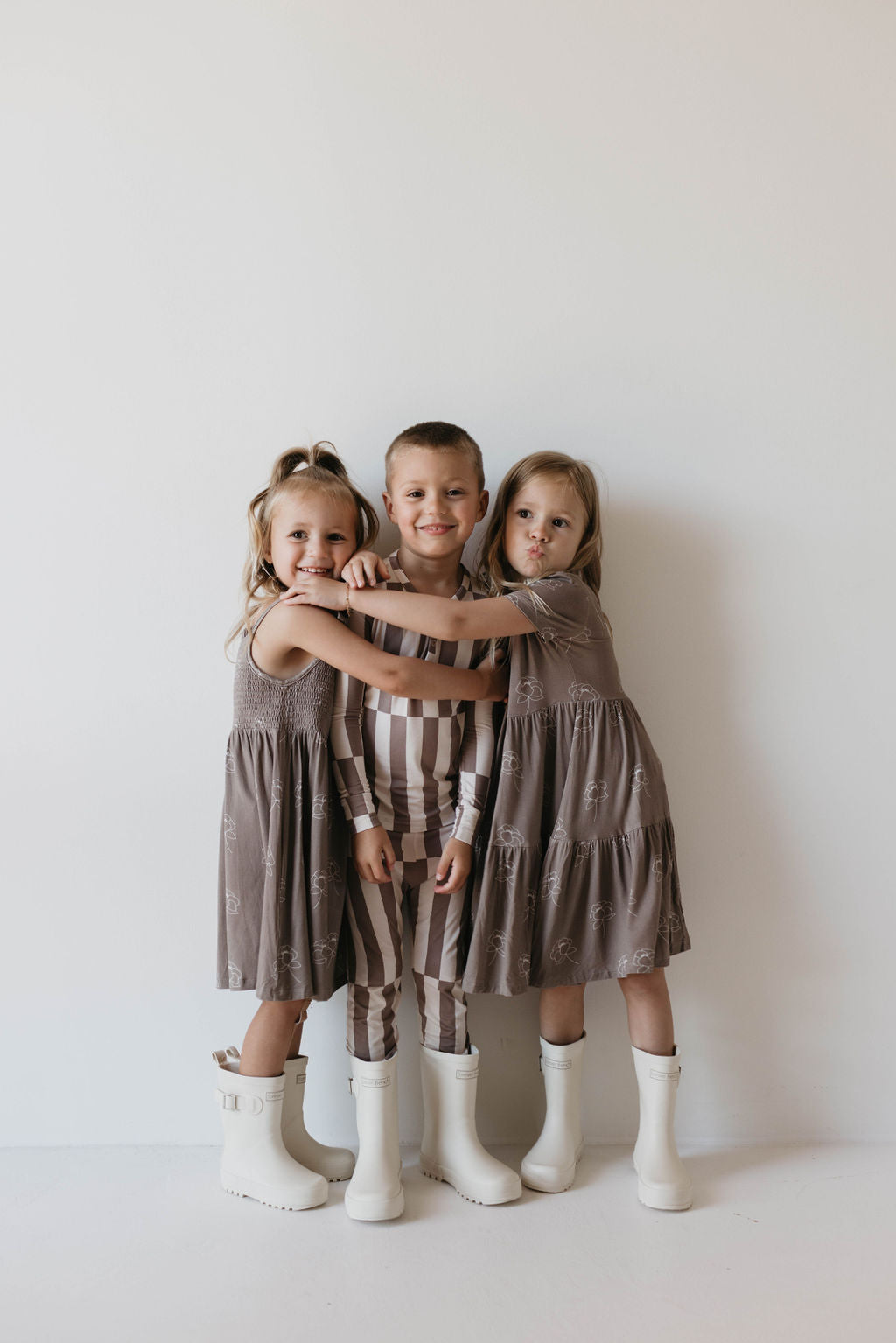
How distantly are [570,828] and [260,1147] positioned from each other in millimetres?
706

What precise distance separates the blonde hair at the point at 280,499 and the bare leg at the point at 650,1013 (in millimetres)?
850

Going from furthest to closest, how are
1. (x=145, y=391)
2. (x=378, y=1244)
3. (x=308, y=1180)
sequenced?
(x=145, y=391) → (x=308, y=1180) → (x=378, y=1244)

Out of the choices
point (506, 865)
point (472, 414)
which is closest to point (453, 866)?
point (506, 865)

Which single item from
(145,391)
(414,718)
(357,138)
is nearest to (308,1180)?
(414,718)

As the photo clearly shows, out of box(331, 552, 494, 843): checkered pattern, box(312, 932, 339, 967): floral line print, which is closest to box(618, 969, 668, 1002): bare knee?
box(331, 552, 494, 843): checkered pattern

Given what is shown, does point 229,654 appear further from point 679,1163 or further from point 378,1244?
point 679,1163

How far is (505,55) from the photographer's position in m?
1.56

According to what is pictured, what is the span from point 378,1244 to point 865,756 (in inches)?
44.2

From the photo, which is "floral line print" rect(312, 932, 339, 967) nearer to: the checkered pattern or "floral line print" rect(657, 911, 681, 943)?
the checkered pattern

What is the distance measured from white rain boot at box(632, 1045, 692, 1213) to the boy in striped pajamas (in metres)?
0.21

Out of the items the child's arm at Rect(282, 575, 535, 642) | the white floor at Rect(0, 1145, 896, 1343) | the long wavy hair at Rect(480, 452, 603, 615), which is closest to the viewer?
the white floor at Rect(0, 1145, 896, 1343)

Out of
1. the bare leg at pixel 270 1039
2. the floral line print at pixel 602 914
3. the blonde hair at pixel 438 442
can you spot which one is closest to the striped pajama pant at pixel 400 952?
the bare leg at pixel 270 1039

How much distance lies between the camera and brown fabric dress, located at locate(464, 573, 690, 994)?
1495 millimetres

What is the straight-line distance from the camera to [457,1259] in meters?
1.35
